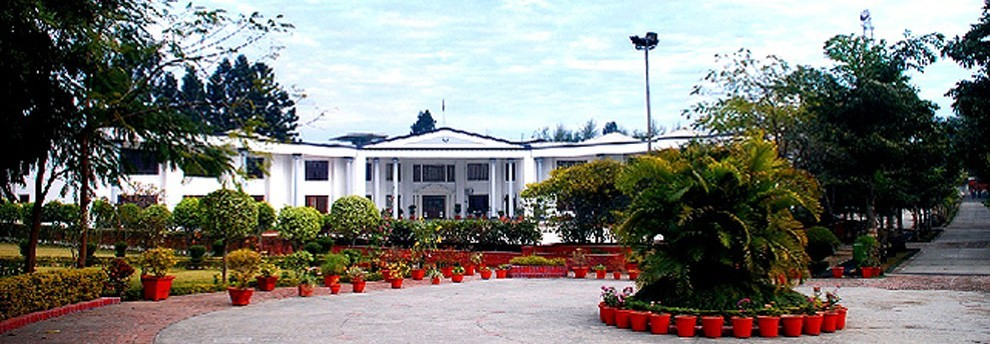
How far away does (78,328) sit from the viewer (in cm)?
1216

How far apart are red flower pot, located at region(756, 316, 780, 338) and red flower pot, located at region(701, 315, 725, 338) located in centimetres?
49

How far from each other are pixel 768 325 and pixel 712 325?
721mm

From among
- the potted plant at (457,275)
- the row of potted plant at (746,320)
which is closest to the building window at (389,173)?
the potted plant at (457,275)

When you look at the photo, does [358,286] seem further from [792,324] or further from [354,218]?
[354,218]

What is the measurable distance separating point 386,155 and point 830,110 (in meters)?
29.6

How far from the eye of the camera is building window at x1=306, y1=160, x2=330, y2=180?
159ft

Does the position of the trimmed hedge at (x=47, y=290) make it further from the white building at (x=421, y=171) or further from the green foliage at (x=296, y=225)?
the white building at (x=421, y=171)

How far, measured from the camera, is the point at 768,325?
11086mm

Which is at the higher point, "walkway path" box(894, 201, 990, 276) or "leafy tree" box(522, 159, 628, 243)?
→ "leafy tree" box(522, 159, 628, 243)

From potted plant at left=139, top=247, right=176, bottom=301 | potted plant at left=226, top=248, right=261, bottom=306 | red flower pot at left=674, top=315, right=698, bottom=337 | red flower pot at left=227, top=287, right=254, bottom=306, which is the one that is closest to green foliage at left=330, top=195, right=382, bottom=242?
potted plant at left=139, top=247, right=176, bottom=301

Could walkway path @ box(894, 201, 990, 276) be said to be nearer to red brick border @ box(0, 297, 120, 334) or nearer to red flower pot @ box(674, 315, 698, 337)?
red flower pot @ box(674, 315, 698, 337)

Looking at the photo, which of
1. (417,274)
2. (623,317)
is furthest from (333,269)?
(623,317)

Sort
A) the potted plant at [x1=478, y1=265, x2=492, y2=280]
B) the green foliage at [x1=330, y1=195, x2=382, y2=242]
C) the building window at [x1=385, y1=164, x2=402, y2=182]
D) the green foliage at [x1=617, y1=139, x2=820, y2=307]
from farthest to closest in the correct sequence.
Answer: the building window at [x1=385, y1=164, x2=402, y2=182] < the green foliage at [x1=330, y1=195, x2=382, y2=242] < the potted plant at [x1=478, y1=265, x2=492, y2=280] < the green foliage at [x1=617, y1=139, x2=820, y2=307]

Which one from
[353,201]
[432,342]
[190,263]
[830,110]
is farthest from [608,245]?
[432,342]
